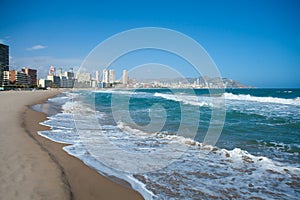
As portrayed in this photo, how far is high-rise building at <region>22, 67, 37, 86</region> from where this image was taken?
120812 mm

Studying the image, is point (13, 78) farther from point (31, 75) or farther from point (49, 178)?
point (49, 178)

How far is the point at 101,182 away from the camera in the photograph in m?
3.78

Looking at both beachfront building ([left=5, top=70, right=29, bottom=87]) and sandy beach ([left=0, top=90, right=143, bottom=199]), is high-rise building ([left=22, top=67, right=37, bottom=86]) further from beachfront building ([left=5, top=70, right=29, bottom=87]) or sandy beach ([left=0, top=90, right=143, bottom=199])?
sandy beach ([left=0, top=90, right=143, bottom=199])

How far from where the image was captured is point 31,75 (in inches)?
4980

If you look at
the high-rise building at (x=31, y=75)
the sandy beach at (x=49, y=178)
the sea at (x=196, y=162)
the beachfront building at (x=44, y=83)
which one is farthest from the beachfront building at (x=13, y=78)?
the sandy beach at (x=49, y=178)

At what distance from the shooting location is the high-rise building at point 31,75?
121m

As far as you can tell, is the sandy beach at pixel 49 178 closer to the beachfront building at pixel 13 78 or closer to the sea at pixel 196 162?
the sea at pixel 196 162

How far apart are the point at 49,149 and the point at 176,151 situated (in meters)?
3.56

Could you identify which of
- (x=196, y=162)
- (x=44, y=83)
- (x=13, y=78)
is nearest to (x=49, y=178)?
(x=196, y=162)

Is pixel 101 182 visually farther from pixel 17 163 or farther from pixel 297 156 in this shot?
pixel 297 156

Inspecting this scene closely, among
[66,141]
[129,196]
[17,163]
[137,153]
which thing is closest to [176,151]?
[137,153]

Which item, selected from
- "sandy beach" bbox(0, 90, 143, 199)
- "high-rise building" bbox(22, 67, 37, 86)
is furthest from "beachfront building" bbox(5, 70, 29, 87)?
"sandy beach" bbox(0, 90, 143, 199)

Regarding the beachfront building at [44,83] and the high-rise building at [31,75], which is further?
the beachfront building at [44,83]

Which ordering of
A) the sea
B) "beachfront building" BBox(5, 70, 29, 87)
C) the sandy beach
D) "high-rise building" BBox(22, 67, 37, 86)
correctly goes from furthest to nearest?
"high-rise building" BBox(22, 67, 37, 86) → "beachfront building" BBox(5, 70, 29, 87) → the sea → the sandy beach
